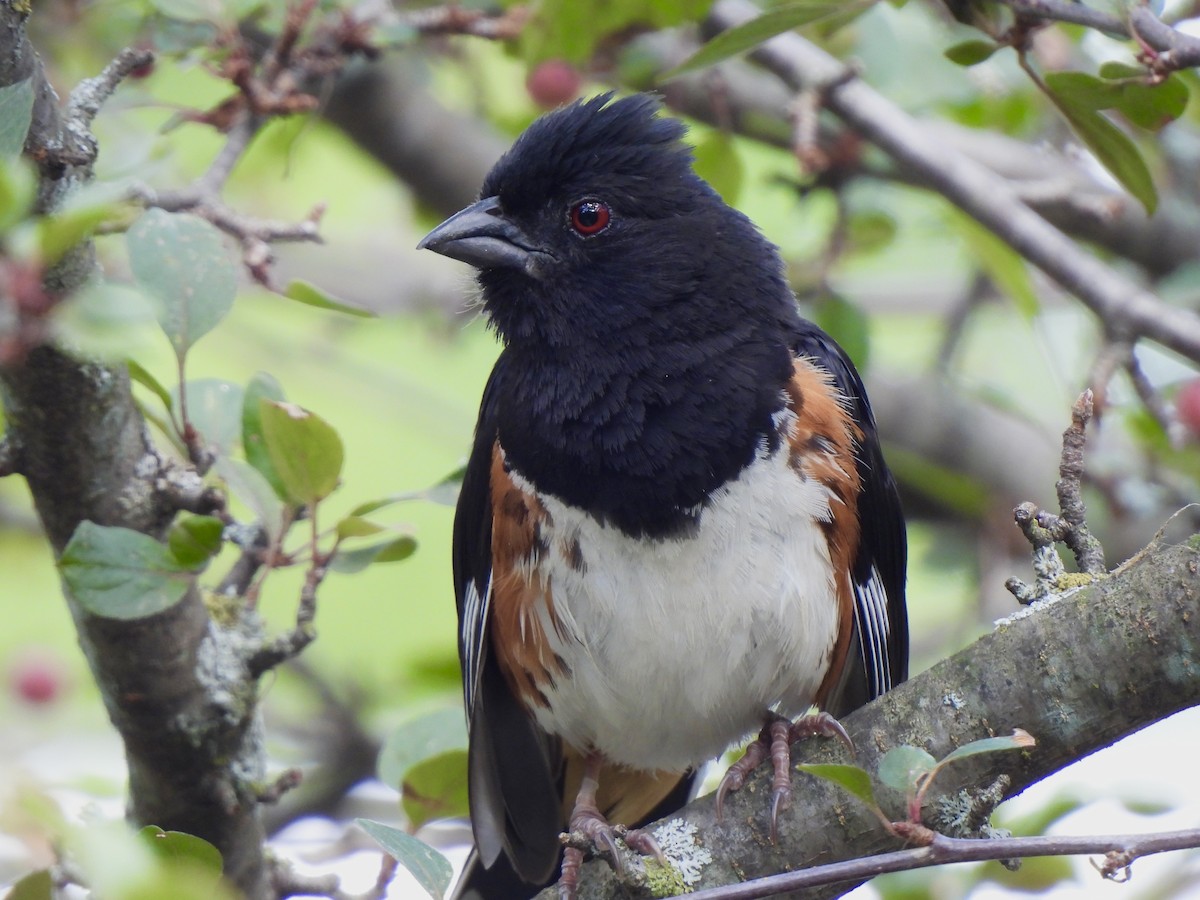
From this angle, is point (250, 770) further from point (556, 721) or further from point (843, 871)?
point (843, 871)

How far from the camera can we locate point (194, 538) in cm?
233

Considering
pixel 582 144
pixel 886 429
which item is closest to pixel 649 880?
pixel 582 144

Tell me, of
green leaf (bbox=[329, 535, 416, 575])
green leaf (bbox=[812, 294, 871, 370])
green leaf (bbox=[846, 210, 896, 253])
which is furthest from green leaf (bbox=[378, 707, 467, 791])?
green leaf (bbox=[846, 210, 896, 253])

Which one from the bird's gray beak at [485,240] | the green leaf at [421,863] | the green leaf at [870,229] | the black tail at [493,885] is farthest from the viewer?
the green leaf at [870,229]

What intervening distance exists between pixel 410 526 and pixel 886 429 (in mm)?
2708

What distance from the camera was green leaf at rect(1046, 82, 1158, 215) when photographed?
2521mm

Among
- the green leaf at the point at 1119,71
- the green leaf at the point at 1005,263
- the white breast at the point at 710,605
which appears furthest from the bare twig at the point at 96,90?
the green leaf at the point at 1005,263

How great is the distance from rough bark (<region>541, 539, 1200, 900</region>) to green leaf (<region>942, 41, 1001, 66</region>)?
3.44 feet

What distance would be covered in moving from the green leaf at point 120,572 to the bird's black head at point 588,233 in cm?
98

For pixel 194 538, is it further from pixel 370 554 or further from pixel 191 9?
pixel 191 9

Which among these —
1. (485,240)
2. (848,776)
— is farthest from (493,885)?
(848,776)

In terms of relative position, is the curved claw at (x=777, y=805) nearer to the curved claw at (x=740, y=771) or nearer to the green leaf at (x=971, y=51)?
the curved claw at (x=740, y=771)

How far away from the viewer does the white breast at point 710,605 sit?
272cm

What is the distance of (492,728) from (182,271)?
145cm
